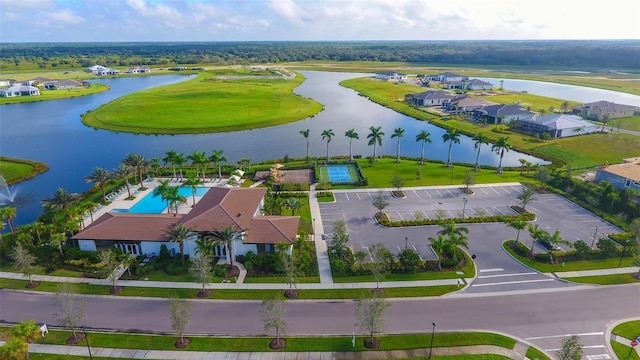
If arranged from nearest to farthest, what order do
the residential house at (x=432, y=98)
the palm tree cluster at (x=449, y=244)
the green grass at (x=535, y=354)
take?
the green grass at (x=535, y=354) < the palm tree cluster at (x=449, y=244) < the residential house at (x=432, y=98)

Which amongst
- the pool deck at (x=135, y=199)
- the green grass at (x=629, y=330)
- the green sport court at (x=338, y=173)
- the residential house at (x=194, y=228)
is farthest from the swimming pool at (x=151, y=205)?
the green grass at (x=629, y=330)

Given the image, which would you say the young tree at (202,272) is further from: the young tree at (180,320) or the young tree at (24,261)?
the young tree at (24,261)

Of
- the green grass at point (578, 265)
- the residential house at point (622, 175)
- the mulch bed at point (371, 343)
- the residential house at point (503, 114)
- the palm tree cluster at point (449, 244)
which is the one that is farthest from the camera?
the residential house at point (503, 114)

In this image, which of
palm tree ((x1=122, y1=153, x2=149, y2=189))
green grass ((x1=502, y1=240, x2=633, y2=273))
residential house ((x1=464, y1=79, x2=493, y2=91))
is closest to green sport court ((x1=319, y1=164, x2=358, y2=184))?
palm tree ((x1=122, y1=153, x2=149, y2=189))

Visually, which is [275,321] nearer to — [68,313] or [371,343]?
[371,343]

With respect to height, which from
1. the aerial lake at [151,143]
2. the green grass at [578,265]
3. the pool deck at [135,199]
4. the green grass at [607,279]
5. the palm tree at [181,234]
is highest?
the palm tree at [181,234]

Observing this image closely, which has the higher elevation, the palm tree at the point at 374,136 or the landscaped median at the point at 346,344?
the palm tree at the point at 374,136

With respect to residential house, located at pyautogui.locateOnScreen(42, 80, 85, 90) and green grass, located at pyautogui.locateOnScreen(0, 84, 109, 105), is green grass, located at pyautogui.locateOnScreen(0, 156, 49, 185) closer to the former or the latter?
green grass, located at pyautogui.locateOnScreen(0, 84, 109, 105)
